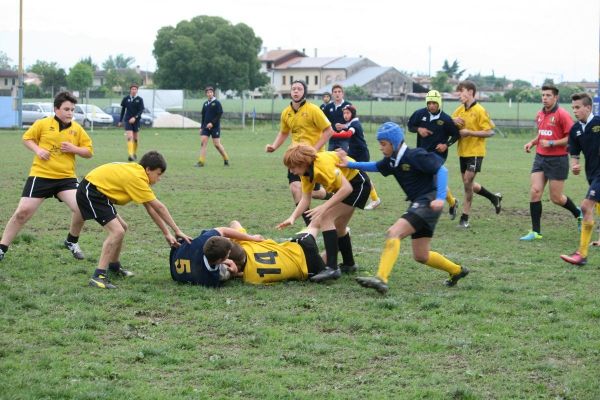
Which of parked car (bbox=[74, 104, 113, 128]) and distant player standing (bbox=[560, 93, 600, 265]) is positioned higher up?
parked car (bbox=[74, 104, 113, 128])

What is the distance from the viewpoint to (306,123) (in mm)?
12625

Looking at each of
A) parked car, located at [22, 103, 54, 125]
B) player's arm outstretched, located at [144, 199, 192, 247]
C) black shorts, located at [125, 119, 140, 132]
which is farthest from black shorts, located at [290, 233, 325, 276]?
parked car, located at [22, 103, 54, 125]

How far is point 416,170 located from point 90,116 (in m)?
39.7

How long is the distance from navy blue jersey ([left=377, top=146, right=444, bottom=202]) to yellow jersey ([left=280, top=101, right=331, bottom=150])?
4009 mm

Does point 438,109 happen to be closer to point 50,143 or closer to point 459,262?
point 459,262

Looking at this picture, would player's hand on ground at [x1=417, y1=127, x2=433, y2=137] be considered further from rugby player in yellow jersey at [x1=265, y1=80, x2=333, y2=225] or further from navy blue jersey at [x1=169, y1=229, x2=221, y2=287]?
navy blue jersey at [x1=169, y1=229, x2=221, y2=287]

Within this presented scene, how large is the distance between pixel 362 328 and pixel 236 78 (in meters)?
82.6

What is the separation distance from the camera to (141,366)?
20.0 ft

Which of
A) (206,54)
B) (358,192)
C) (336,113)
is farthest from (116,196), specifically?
(206,54)

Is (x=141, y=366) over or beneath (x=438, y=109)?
beneath

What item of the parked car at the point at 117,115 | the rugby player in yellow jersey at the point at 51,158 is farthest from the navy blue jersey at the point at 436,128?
the parked car at the point at 117,115

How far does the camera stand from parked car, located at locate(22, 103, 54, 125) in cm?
4562

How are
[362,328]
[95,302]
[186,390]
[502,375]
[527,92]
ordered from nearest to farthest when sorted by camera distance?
[186,390] → [502,375] → [362,328] → [95,302] → [527,92]

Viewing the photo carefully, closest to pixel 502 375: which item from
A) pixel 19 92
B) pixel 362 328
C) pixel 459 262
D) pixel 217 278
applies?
pixel 362 328
